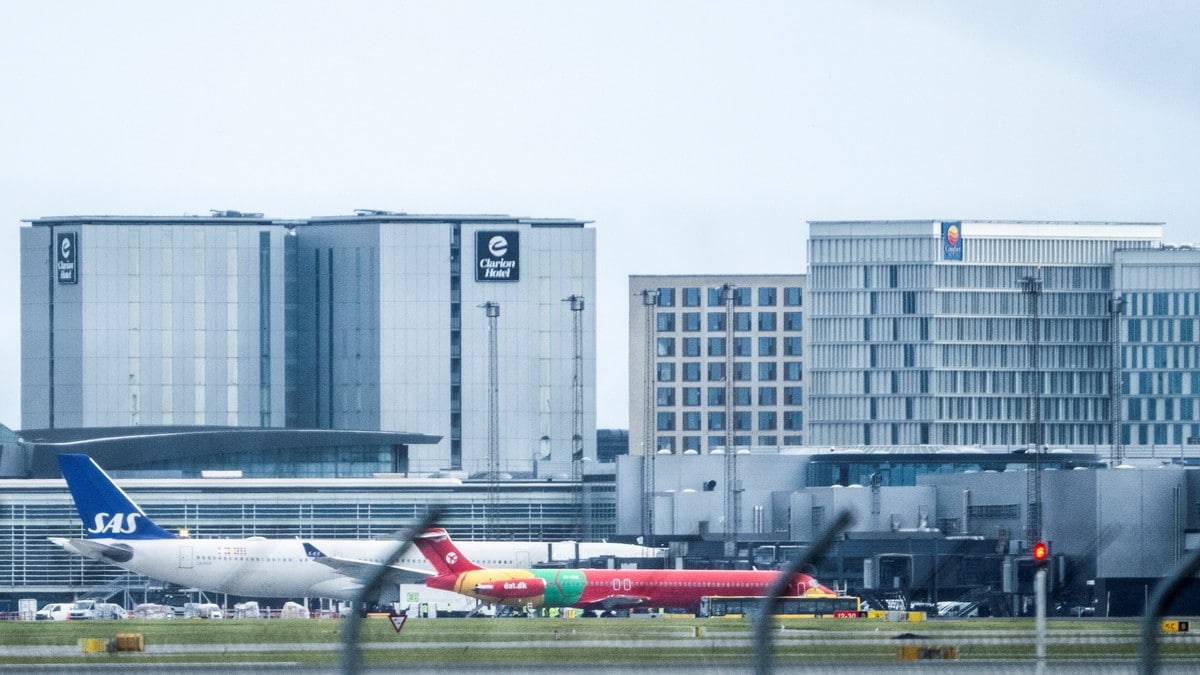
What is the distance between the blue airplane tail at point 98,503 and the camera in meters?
113

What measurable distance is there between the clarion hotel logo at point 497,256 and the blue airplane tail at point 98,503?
7734 cm

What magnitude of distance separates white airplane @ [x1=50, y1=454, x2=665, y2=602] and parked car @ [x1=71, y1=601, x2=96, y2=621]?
9.91 feet

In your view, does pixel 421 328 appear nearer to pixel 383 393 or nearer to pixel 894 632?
pixel 383 393

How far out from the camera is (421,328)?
191m

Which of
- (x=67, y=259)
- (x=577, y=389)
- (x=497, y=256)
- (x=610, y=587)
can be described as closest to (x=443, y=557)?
(x=610, y=587)

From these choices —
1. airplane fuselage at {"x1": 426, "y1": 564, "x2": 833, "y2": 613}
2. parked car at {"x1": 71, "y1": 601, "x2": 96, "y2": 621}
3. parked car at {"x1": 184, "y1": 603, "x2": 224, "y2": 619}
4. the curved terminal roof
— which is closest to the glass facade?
the curved terminal roof

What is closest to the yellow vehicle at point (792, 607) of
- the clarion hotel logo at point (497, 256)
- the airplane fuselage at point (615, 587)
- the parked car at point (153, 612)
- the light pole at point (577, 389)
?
the airplane fuselage at point (615, 587)

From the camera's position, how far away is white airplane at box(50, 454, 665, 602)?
370 feet

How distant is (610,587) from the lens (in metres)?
103

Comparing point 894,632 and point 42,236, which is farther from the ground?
point 42,236

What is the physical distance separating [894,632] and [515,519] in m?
99.4

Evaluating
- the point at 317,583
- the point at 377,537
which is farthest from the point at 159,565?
the point at 377,537

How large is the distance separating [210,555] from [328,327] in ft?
268

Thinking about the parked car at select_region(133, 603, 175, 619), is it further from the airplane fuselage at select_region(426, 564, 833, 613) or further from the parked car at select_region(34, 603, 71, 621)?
the airplane fuselage at select_region(426, 564, 833, 613)
